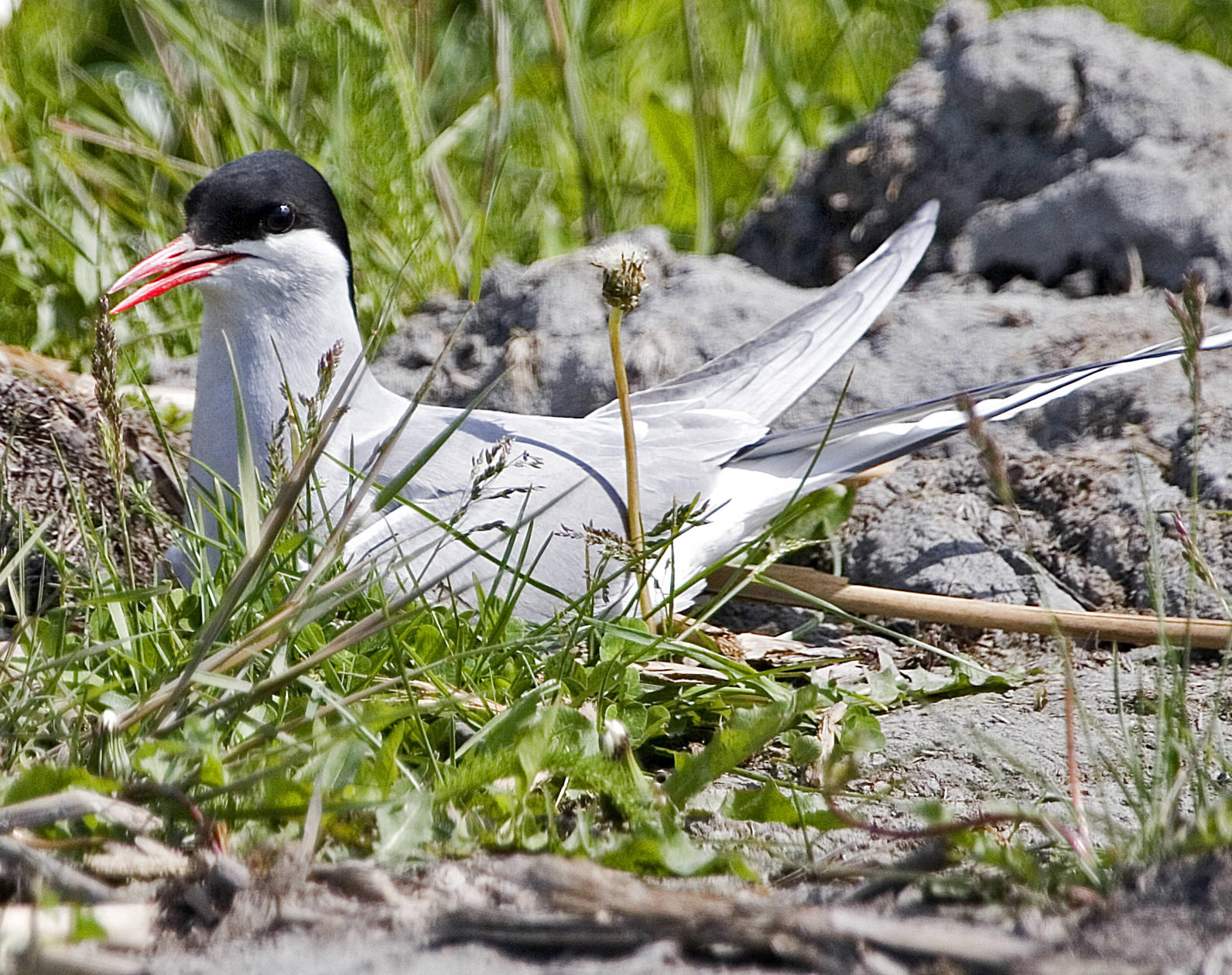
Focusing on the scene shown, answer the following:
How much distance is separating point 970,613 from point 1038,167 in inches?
63.7

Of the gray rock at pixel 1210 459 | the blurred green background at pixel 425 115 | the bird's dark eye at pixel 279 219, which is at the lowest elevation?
the gray rock at pixel 1210 459

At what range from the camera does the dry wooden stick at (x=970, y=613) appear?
212 cm

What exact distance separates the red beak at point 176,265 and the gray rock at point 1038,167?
1.61 meters

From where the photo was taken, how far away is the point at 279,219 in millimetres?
2623

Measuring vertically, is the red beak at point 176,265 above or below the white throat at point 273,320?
above

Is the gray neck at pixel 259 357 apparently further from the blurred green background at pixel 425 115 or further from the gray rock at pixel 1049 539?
the gray rock at pixel 1049 539

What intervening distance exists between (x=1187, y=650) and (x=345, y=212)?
2.71m

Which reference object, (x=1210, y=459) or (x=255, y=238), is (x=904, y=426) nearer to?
(x=1210, y=459)

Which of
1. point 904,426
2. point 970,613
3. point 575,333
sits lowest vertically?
point 970,613

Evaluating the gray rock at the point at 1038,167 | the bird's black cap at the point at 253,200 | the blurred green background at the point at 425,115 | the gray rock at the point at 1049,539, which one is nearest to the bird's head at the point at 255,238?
the bird's black cap at the point at 253,200

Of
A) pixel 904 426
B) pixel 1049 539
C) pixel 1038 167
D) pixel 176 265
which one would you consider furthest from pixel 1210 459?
pixel 176 265

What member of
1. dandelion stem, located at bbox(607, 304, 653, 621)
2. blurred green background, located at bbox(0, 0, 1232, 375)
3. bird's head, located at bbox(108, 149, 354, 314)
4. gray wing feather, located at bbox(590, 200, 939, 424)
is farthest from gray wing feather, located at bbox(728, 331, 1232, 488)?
blurred green background, located at bbox(0, 0, 1232, 375)

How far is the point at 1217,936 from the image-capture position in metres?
1.02

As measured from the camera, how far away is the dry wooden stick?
2.12 metres
